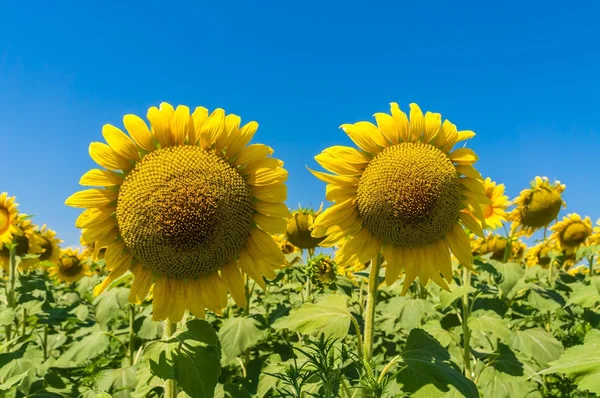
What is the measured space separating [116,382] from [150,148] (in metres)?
1.98

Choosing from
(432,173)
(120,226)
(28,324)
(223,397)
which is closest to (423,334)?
(432,173)

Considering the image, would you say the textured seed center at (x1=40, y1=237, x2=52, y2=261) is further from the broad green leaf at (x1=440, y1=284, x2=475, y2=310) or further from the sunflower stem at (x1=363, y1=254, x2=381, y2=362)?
the sunflower stem at (x1=363, y1=254, x2=381, y2=362)

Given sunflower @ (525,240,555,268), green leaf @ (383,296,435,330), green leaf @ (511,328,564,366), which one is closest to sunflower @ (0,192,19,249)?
green leaf @ (383,296,435,330)

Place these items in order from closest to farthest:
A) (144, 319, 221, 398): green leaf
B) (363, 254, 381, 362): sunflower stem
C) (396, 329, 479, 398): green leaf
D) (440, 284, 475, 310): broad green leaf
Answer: (144, 319, 221, 398): green leaf → (396, 329, 479, 398): green leaf → (363, 254, 381, 362): sunflower stem → (440, 284, 475, 310): broad green leaf

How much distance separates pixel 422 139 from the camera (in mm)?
3262

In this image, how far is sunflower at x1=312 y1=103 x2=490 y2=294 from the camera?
3.07 meters

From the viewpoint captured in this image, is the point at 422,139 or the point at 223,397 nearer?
the point at 422,139

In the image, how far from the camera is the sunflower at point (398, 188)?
10.1 ft

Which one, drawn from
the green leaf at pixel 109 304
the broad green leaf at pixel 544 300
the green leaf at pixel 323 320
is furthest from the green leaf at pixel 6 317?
the broad green leaf at pixel 544 300

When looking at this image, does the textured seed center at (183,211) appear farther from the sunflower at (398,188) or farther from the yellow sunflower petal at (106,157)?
the sunflower at (398,188)

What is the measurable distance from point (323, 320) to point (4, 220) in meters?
4.89

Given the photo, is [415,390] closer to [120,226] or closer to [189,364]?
[189,364]

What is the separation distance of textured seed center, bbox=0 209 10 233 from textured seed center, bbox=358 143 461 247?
4.70 m

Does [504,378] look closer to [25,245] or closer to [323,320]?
[323,320]
